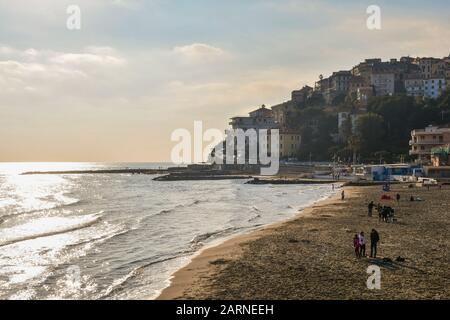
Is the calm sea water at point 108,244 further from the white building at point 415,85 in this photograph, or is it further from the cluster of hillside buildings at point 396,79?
the white building at point 415,85

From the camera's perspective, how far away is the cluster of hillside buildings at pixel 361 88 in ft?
506

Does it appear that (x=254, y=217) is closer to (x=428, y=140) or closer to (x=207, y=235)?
(x=207, y=235)

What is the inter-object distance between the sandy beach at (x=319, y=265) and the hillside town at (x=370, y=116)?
67.6m

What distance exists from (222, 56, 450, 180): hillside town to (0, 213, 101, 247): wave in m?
69.7

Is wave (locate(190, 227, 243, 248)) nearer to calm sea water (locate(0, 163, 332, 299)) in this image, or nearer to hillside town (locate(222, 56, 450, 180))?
calm sea water (locate(0, 163, 332, 299))

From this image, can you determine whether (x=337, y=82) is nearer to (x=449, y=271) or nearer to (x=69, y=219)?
(x=69, y=219)

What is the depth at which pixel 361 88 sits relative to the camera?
511ft

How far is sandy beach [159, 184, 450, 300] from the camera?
17.6 metres

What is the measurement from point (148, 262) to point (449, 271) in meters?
14.9

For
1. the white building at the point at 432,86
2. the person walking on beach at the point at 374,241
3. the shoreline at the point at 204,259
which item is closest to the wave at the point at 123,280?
the shoreline at the point at 204,259

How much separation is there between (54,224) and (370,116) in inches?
3998

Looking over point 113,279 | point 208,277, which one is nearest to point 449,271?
point 208,277

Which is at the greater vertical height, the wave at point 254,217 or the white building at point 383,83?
the white building at point 383,83

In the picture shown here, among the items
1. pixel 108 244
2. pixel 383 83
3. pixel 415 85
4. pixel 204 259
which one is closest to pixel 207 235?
pixel 108 244
